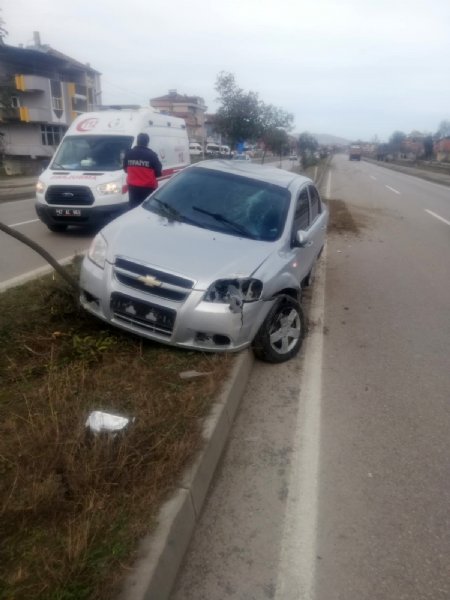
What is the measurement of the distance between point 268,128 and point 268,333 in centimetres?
2493

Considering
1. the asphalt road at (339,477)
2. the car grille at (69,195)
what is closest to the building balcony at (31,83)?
the car grille at (69,195)

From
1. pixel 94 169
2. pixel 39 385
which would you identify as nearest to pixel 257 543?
pixel 39 385

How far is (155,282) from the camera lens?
3.94 m

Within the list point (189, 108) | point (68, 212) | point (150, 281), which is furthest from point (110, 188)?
point (189, 108)

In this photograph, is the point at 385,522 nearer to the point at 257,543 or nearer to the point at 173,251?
the point at 257,543

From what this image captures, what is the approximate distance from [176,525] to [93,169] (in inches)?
336

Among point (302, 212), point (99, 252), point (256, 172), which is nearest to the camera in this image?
point (99, 252)

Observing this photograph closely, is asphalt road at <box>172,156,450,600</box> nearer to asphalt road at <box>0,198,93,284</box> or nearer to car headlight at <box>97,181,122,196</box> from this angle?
asphalt road at <box>0,198,93,284</box>

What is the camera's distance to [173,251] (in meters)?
4.25

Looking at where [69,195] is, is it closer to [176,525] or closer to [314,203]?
[314,203]

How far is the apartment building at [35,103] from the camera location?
3872 centimetres

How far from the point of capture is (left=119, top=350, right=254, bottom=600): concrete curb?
208 cm

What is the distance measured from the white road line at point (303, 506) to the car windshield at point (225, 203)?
5.11 ft

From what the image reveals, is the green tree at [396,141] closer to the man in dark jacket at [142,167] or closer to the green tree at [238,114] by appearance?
the green tree at [238,114]
